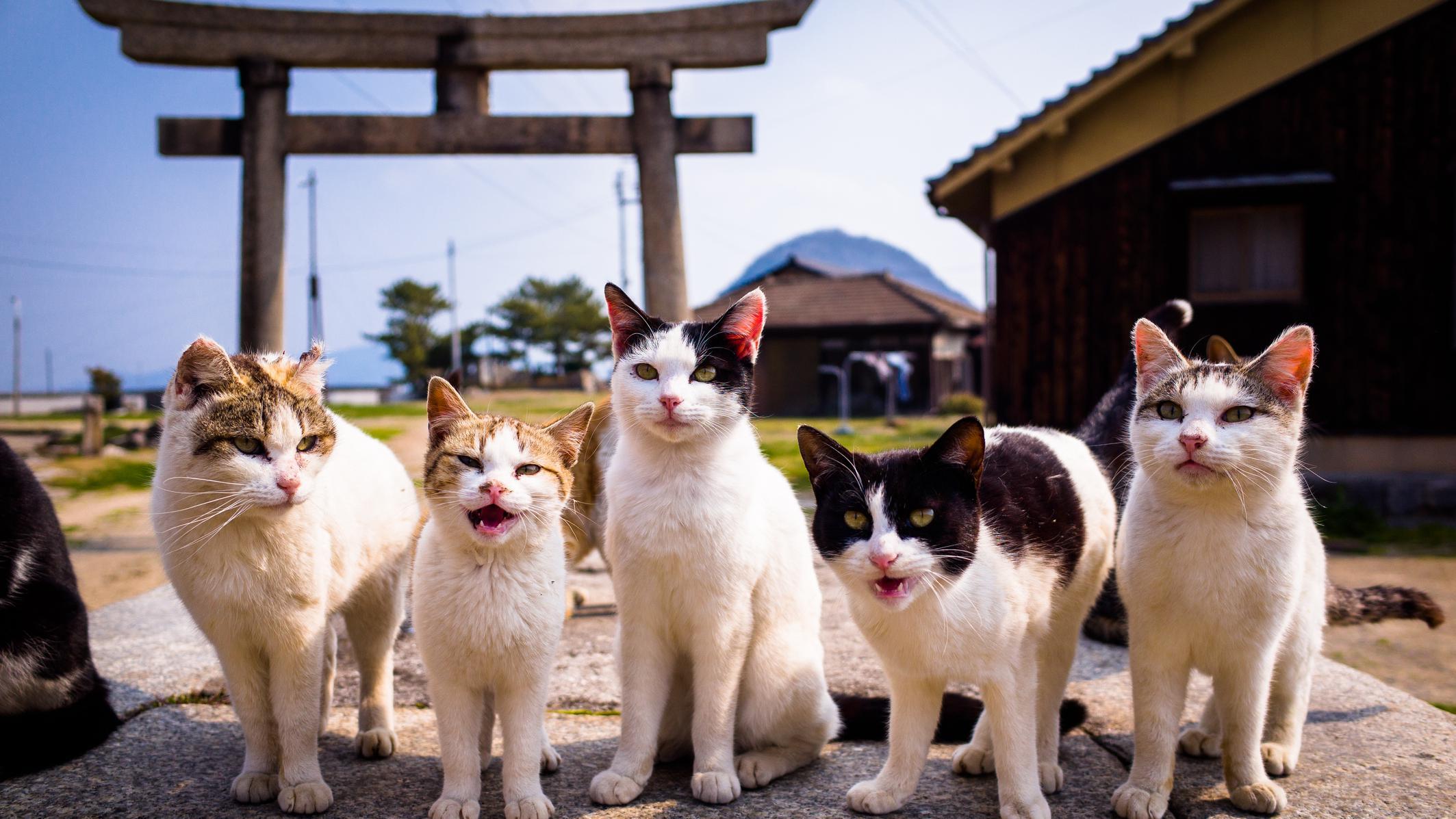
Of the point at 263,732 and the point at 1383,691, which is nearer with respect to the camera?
the point at 263,732

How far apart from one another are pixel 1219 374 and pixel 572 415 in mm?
1699

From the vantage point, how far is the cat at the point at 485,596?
2238mm

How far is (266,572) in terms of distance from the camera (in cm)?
234

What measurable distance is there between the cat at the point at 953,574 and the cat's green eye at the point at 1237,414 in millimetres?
459

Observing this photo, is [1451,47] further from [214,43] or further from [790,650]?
[214,43]

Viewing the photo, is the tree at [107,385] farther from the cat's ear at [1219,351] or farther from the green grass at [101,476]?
the cat's ear at [1219,351]

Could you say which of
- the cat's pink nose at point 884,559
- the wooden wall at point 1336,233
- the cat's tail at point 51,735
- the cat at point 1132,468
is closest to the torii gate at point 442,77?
the cat at point 1132,468

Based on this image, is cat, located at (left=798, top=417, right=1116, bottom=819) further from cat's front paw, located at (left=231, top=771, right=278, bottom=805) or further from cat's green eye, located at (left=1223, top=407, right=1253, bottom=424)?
cat's front paw, located at (left=231, top=771, right=278, bottom=805)

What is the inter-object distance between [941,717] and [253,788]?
6.68ft

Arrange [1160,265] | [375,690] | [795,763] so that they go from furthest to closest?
[1160,265] < [375,690] < [795,763]

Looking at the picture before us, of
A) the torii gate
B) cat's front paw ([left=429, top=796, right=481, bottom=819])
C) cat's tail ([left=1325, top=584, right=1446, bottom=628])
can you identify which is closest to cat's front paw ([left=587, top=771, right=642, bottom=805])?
cat's front paw ([left=429, top=796, right=481, bottom=819])

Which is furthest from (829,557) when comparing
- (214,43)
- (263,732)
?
(214,43)

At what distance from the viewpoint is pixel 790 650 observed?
2.60m

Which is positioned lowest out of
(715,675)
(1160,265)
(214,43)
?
(715,675)
